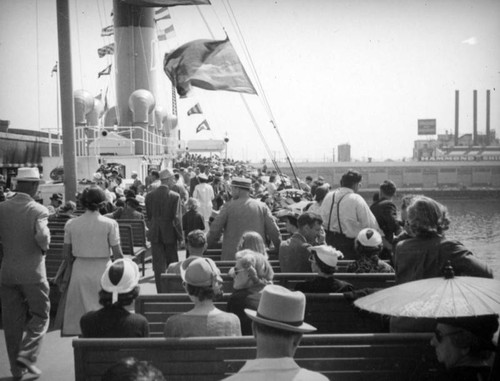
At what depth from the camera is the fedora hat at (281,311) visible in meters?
2.63

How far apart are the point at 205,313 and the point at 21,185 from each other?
106 inches

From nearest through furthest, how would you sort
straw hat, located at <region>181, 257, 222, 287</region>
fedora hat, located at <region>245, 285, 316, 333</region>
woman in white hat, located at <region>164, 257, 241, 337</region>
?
fedora hat, located at <region>245, 285, 316, 333</region> < woman in white hat, located at <region>164, 257, 241, 337</region> < straw hat, located at <region>181, 257, 222, 287</region>

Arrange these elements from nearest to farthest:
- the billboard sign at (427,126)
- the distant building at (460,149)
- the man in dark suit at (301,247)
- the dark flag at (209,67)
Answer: the man in dark suit at (301,247), the dark flag at (209,67), the distant building at (460,149), the billboard sign at (427,126)

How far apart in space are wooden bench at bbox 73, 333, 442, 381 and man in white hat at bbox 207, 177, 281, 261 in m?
3.70

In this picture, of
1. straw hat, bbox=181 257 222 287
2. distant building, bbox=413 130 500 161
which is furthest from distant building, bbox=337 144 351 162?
straw hat, bbox=181 257 222 287

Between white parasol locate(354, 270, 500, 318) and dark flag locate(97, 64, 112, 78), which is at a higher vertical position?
dark flag locate(97, 64, 112, 78)

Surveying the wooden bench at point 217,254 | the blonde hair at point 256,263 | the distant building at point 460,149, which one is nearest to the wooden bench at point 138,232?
the wooden bench at point 217,254

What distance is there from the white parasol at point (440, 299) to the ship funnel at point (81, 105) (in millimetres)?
25641

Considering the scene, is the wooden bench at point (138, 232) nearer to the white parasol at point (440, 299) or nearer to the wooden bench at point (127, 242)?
the wooden bench at point (127, 242)

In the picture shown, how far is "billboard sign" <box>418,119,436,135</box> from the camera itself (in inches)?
6048

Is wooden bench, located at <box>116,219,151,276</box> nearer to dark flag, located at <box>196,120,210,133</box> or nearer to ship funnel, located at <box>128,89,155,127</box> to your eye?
ship funnel, located at <box>128,89,155,127</box>

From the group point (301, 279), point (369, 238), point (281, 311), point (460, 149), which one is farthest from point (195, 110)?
point (460, 149)

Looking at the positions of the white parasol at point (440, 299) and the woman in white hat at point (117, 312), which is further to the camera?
the woman in white hat at point (117, 312)

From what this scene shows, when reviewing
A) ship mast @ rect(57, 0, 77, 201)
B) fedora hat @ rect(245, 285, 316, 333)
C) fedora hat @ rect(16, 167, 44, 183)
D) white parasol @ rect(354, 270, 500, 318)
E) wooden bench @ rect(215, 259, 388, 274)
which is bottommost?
wooden bench @ rect(215, 259, 388, 274)
